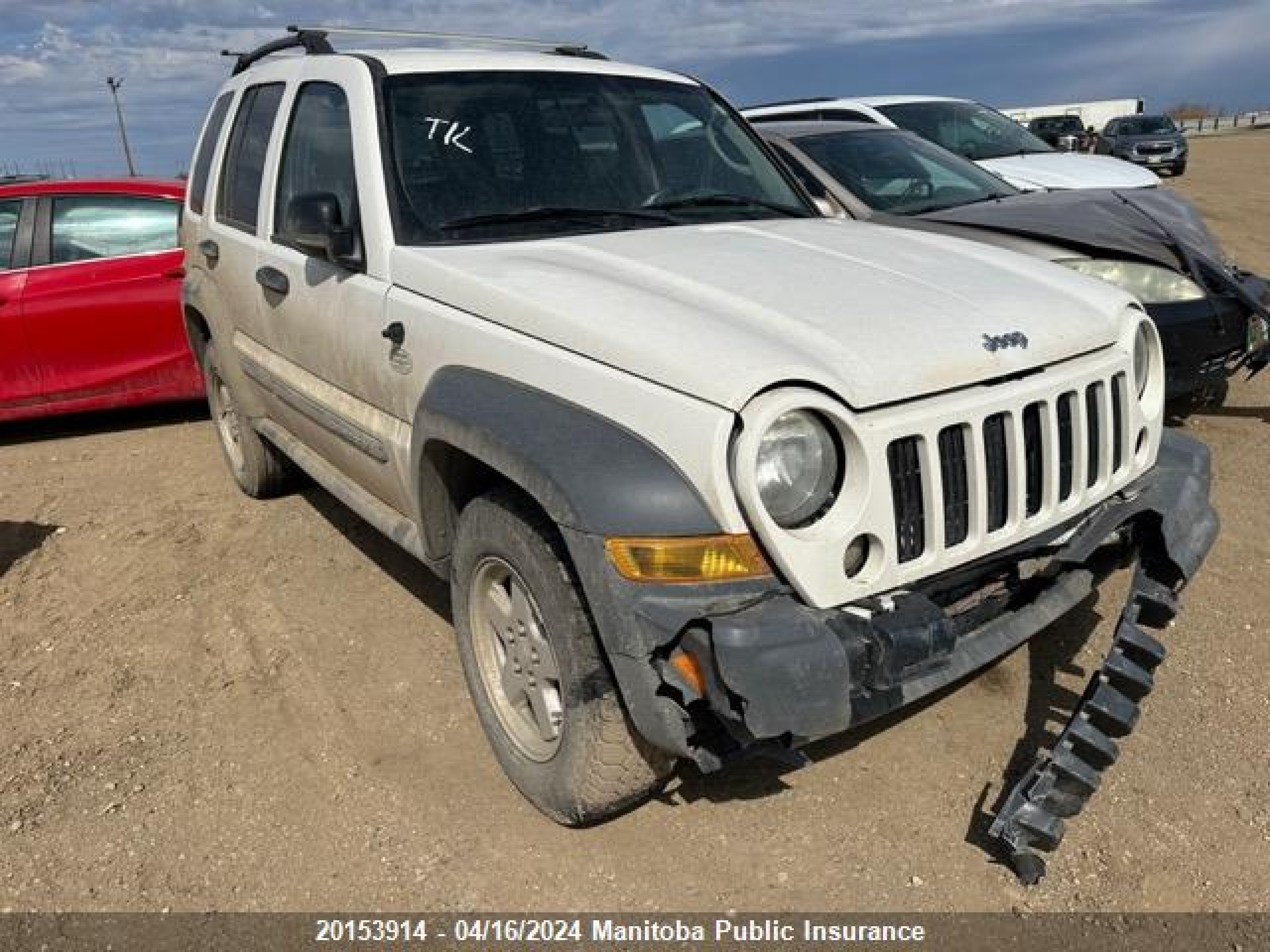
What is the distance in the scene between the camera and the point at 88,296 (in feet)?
21.1

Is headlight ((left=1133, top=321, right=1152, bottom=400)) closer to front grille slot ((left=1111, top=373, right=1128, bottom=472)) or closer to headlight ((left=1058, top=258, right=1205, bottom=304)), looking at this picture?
front grille slot ((left=1111, top=373, right=1128, bottom=472))

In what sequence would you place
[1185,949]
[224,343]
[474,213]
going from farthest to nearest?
[224,343], [474,213], [1185,949]

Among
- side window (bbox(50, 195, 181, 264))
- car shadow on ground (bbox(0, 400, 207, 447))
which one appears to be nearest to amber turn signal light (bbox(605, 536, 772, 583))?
side window (bbox(50, 195, 181, 264))

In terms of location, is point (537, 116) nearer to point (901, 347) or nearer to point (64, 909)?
point (901, 347)

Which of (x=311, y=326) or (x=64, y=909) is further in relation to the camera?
(x=311, y=326)

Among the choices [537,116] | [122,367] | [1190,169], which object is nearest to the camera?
[537,116]

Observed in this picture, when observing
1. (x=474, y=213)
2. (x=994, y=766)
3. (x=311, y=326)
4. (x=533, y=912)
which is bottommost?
(x=994, y=766)

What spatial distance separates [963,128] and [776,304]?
7.24 meters

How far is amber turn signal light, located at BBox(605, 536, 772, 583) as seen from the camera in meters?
2.16

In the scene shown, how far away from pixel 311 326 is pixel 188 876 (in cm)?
185

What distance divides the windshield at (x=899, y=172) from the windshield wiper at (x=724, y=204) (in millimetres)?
2291

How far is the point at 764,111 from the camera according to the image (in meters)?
9.15

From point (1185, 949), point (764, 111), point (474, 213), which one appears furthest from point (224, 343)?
point (764, 111)

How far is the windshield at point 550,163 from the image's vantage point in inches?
128
